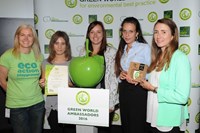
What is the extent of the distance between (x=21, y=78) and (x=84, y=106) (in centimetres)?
84

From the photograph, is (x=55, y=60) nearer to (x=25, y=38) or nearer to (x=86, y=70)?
(x=25, y=38)

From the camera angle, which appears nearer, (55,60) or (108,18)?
(55,60)

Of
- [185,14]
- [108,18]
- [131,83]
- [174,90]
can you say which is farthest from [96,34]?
[185,14]

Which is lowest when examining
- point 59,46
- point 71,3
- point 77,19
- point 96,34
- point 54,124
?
point 54,124

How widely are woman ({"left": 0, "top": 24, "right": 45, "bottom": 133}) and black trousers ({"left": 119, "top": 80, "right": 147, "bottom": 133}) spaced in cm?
73

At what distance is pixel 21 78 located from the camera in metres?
1.99

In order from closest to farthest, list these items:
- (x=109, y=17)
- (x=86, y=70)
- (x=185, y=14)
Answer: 1. (x=86, y=70)
2. (x=185, y=14)
3. (x=109, y=17)

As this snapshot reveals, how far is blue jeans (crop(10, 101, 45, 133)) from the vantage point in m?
2.03

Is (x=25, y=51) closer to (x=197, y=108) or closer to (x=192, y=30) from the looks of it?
(x=192, y=30)

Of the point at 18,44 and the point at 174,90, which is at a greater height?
the point at 18,44

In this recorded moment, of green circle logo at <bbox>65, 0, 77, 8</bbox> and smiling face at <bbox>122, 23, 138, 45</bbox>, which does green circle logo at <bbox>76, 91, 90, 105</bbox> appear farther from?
green circle logo at <bbox>65, 0, 77, 8</bbox>

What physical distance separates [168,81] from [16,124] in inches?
50.9

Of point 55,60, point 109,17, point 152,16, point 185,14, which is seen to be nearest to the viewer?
point 55,60

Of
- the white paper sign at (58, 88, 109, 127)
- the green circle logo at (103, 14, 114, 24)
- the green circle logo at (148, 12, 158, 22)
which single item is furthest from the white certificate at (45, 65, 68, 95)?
the green circle logo at (148, 12, 158, 22)
